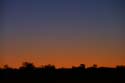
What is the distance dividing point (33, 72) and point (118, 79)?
28.8ft

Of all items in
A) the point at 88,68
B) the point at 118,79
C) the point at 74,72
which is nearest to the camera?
the point at 118,79

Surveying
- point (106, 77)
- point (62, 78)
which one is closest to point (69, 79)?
point (62, 78)

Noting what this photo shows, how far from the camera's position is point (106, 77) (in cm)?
4228

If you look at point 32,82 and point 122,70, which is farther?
point 122,70

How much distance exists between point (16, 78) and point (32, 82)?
1.84 m

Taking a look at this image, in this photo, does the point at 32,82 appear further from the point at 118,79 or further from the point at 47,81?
the point at 118,79

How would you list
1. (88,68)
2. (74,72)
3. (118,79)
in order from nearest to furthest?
(118,79)
(74,72)
(88,68)

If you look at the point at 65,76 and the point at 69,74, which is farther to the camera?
the point at 69,74

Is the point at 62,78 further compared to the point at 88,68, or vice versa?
the point at 88,68

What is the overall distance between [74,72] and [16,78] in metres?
5.94

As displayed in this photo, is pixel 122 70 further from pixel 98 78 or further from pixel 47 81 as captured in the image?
pixel 47 81

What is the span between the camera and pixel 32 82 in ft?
136

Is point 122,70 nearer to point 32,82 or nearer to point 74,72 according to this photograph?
point 74,72

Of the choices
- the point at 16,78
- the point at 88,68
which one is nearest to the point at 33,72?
the point at 16,78
